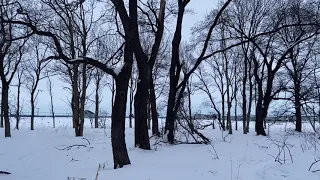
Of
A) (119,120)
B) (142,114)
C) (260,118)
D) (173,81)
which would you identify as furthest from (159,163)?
(260,118)

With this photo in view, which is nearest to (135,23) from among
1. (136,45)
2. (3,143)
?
(136,45)

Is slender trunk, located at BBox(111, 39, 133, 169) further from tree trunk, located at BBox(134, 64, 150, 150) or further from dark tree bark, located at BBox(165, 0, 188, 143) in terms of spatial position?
dark tree bark, located at BBox(165, 0, 188, 143)

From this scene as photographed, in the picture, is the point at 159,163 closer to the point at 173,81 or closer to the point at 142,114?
→ the point at 142,114

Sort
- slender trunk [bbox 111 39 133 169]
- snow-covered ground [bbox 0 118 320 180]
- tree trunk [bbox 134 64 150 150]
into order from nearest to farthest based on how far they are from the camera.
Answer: snow-covered ground [bbox 0 118 320 180], slender trunk [bbox 111 39 133 169], tree trunk [bbox 134 64 150 150]

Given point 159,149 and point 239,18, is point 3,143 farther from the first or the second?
point 239,18

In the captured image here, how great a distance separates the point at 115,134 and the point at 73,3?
3.94 metres

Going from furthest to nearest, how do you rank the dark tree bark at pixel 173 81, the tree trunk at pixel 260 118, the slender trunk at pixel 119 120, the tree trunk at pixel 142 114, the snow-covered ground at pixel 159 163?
the tree trunk at pixel 260 118, the dark tree bark at pixel 173 81, the tree trunk at pixel 142 114, the slender trunk at pixel 119 120, the snow-covered ground at pixel 159 163

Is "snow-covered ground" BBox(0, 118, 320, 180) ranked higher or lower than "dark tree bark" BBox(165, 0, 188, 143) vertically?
lower

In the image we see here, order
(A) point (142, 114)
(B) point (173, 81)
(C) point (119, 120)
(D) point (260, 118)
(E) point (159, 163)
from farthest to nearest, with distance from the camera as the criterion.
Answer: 1. (D) point (260, 118)
2. (B) point (173, 81)
3. (A) point (142, 114)
4. (E) point (159, 163)
5. (C) point (119, 120)

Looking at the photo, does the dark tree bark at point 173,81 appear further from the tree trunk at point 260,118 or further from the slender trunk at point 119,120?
the tree trunk at point 260,118

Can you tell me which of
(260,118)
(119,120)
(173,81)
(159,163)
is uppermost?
(173,81)

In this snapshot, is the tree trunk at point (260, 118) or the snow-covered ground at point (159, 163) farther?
the tree trunk at point (260, 118)

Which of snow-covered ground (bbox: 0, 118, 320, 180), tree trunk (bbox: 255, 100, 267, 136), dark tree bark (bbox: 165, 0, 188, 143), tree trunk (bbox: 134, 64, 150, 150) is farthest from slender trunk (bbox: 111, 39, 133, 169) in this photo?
tree trunk (bbox: 255, 100, 267, 136)

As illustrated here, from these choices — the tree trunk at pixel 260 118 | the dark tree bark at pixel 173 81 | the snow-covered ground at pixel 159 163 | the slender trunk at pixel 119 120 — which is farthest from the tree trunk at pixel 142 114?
the tree trunk at pixel 260 118
